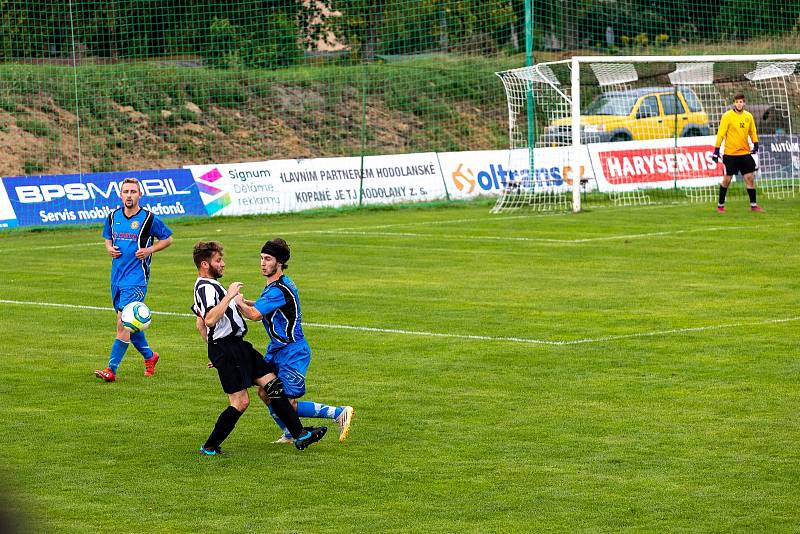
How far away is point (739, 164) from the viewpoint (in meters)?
27.9

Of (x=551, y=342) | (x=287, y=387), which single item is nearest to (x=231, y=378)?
(x=287, y=387)

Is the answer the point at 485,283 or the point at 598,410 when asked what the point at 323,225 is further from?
the point at 598,410

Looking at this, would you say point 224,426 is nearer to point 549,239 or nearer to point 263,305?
point 263,305

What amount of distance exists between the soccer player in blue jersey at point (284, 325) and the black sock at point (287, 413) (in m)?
0.06

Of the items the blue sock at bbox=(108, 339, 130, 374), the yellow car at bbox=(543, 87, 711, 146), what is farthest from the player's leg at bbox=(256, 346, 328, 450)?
the yellow car at bbox=(543, 87, 711, 146)

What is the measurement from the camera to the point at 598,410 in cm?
Result: 1041

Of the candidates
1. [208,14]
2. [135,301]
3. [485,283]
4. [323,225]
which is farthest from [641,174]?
[135,301]

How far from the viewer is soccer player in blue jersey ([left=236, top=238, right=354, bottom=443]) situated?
899 cm

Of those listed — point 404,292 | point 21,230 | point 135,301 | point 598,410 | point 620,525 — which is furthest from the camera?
point 21,230

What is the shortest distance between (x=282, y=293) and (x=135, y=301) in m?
3.92

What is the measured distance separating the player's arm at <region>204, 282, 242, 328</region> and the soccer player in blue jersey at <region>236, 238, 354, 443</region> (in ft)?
0.32

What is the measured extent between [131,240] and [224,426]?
13.7 ft

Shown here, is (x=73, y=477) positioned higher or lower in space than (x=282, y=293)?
lower

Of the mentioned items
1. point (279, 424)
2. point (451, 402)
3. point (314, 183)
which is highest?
point (314, 183)
